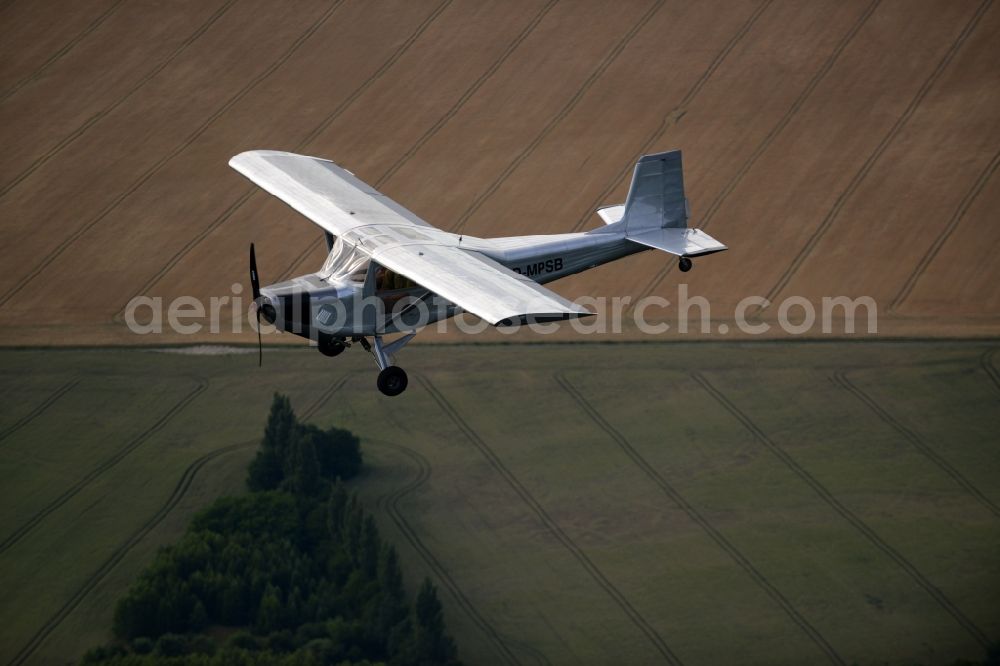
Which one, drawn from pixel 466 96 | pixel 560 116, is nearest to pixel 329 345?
pixel 560 116

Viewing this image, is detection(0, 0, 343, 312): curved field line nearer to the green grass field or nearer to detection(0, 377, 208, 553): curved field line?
the green grass field

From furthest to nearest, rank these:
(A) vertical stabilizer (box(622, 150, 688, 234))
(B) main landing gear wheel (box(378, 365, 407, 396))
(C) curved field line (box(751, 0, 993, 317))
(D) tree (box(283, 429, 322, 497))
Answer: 1. (D) tree (box(283, 429, 322, 497))
2. (C) curved field line (box(751, 0, 993, 317))
3. (A) vertical stabilizer (box(622, 150, 688, 234))
4. (B) main landing gear wheel (box(378, 365, 407, 396))

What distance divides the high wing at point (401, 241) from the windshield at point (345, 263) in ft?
0.70

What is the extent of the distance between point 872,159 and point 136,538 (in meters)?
35.9

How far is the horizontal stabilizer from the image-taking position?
132 feet

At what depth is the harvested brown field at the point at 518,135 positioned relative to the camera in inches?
2633

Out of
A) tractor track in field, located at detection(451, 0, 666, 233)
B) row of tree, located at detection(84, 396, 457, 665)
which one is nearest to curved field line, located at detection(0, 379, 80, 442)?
row of tree, located at detection(84, 396, 457, 665)

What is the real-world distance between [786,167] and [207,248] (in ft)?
84.5

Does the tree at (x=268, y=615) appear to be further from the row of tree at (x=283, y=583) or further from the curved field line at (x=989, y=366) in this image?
the curved field line at (x=989, y=366)

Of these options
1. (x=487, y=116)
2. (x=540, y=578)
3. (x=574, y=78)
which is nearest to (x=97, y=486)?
(x=540, y=578)

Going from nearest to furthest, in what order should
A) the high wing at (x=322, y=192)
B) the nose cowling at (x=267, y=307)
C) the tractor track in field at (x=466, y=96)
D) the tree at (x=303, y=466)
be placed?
the nose cowling at (x=267, y=307), the high wing at (x=322, y=192), the tree at (x=303, y=466), the tractor track in field at (x=466, y=96)

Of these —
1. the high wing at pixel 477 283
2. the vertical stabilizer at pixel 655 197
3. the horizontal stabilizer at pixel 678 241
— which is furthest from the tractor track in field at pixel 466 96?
the high wing at pixel 477 283

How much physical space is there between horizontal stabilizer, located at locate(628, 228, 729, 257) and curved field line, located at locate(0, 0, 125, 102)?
152ft

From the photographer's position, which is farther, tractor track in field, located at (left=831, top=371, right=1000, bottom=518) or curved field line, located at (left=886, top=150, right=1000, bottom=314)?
curved field line, located at (left=886, top=150, right=1000, bottom=314)
